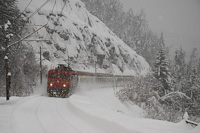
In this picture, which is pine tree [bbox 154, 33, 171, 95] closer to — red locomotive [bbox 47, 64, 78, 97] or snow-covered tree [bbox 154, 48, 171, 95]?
snow-covered tree [bbox 154, 48, 171, 95]

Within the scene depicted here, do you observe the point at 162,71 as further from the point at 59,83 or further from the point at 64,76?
the point at 59,83

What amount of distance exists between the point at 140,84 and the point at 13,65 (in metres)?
18.9

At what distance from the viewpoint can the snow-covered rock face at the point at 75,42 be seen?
41.1 meters

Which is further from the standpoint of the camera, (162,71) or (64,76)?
(162,71)

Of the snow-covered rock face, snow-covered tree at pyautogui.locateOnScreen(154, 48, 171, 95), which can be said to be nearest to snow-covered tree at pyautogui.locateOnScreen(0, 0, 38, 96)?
the snow-covered rock face

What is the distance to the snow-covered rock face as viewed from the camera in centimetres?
4109

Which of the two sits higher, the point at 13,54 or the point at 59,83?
the point at 13,54

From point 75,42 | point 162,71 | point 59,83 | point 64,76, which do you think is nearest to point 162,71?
point 162,71

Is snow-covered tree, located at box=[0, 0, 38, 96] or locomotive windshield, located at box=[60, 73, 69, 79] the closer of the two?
locomotive windshield, located at box=[60, 73, 69, 79]

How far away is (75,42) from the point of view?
4566 cm

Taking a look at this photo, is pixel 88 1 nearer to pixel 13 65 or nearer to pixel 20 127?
pixel 13 65

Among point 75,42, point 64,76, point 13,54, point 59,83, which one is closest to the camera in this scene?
point 59,83

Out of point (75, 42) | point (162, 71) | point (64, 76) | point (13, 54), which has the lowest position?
point (64, 76)

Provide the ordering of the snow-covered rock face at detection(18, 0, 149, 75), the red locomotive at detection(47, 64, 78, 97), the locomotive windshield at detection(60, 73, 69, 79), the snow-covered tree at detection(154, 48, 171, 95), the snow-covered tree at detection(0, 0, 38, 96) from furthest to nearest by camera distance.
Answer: the snow-covered rock face at detection(18, 0, 149, 75) < the snow-covered tree at detection(154, 48, 171, 95) < the snow-covered tree at detection(0, 0, 38, 96) < the locomotive windshield at detection(60, 73, 69, 79) < the red locomotive at detection(47, 64, 78, 97)
